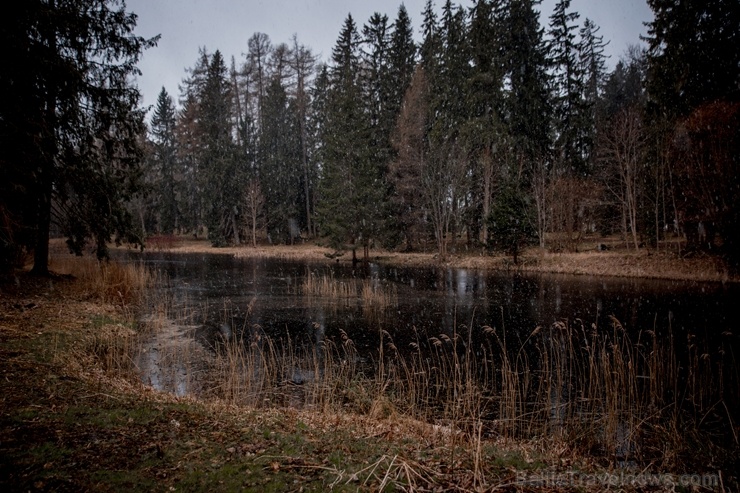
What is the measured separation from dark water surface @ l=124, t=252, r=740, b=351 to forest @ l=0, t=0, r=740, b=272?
4.35m

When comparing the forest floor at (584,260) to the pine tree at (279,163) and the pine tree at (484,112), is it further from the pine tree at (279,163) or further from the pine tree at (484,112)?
the pine tree at (279,163)

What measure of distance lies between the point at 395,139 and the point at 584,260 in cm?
1852

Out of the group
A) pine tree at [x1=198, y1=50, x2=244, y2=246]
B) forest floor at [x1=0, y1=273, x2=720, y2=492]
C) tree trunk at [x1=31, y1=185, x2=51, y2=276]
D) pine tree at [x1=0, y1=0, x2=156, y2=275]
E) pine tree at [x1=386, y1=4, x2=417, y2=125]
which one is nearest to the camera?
forest floor at [x1=0, y1=273, x2=720, y2=492]

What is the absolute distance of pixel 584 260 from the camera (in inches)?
995

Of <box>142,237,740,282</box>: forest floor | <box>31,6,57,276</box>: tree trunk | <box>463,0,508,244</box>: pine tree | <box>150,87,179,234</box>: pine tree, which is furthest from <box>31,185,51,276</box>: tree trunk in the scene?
<box>150,87,179,234</box>: pine tree

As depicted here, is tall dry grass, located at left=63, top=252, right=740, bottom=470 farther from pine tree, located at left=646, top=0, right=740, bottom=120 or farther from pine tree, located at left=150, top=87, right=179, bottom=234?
pine tree, located at left=150, top=87, right=179, bottom=234

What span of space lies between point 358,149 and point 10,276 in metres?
22.1

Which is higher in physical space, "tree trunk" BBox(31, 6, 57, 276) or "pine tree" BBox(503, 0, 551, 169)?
"pine tree" BBox(503, 0, 551, 169)

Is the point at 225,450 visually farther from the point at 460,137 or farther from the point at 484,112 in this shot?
the point at 484,112

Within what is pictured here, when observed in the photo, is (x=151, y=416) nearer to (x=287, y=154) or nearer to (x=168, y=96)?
(x=287, y=154)

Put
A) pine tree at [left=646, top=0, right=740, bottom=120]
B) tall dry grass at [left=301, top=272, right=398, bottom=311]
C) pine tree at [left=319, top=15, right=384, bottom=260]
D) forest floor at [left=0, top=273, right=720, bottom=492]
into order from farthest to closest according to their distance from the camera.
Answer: pine tree at [left=319, top=15, right=384, bottom=260] < pine tree at [left=646, top=0, right=740, bottom=120] < tall dry grass at [left=301, top=272, right=398, bottom=311] < forest floor at [left=0, top=273, right=720, bottom=492]

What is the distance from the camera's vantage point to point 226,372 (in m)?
8.23

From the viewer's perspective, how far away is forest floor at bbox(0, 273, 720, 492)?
3090 millimetres

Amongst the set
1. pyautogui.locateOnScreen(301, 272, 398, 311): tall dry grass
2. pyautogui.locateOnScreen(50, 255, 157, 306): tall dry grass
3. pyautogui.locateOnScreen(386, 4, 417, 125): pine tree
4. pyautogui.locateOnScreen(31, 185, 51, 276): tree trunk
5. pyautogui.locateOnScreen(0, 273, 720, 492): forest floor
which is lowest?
pyautogui.locateOnScreen(301, 272, 398, 311): tall dry grass
